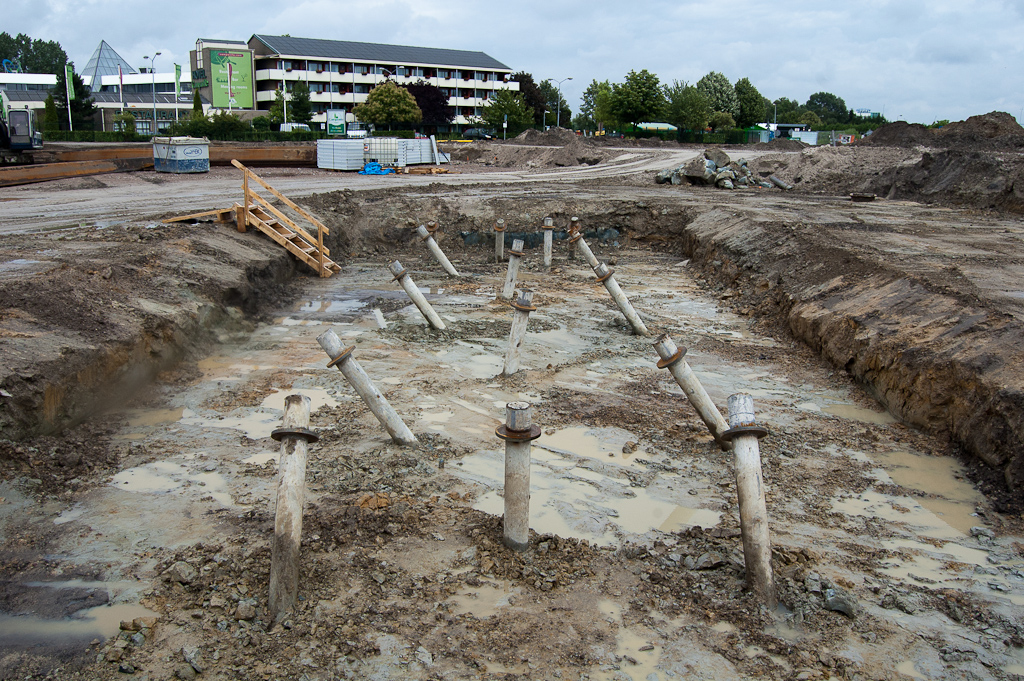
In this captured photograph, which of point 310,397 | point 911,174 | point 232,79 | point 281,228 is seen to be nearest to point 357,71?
point 232,79

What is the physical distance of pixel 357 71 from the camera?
8625 cm

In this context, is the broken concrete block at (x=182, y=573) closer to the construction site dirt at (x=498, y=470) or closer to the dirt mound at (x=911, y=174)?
the construction site dirt at (x=498, y=470)

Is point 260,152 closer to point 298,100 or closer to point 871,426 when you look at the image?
point 871,426

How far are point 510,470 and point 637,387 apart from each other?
4321mm

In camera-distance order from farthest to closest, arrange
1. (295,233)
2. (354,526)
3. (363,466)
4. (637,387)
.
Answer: (295,233) → (637,387) → (363,466) → (354,526)

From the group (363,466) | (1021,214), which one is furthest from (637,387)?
(1021,214)

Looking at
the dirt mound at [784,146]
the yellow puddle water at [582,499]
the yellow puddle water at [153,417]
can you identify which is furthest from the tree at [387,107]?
the yellow puddle water at [582,499]

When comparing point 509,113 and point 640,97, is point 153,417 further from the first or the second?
point 509,113

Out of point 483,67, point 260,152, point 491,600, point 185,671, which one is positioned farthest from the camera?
point 483,67

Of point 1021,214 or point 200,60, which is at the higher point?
point 200,60

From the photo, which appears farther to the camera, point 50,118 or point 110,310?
point 50,118

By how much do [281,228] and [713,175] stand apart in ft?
55.0

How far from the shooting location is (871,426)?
304 inches

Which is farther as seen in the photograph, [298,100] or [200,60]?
[200,60]
